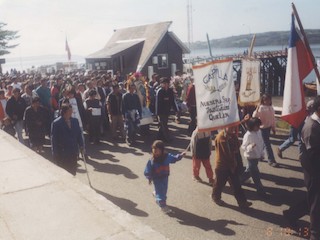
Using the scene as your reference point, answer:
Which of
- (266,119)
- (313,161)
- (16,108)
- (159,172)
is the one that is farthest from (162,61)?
(313,161)

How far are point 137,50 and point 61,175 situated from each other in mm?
27663

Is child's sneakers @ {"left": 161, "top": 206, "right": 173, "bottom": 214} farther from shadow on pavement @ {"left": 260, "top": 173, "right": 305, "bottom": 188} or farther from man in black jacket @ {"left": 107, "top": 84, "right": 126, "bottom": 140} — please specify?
man in black jacket @ {"left": 107, "top": 84, "right": 126, "bottom": 140}

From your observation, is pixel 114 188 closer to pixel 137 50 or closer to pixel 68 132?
pixel 68 132

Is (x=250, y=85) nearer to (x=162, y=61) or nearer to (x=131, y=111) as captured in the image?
(x=131, y=111)

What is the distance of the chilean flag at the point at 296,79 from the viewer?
5.41 meters

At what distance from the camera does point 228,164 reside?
20.0ft

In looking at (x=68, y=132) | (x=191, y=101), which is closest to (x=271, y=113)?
(x=191, y=101)

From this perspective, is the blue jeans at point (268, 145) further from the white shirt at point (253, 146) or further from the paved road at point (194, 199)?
the white shirt at point (253, 146)

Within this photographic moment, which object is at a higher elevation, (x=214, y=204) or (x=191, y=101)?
(x=191, y=101)

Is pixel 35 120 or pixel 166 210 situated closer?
pixel 166 210

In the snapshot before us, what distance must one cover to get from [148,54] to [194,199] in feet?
82.5

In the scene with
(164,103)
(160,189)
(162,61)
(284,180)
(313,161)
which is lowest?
(284,180)

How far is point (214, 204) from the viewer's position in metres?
6.31

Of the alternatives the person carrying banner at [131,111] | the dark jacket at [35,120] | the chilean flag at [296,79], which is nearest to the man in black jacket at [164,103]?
the person carrying banner at [131,111]
